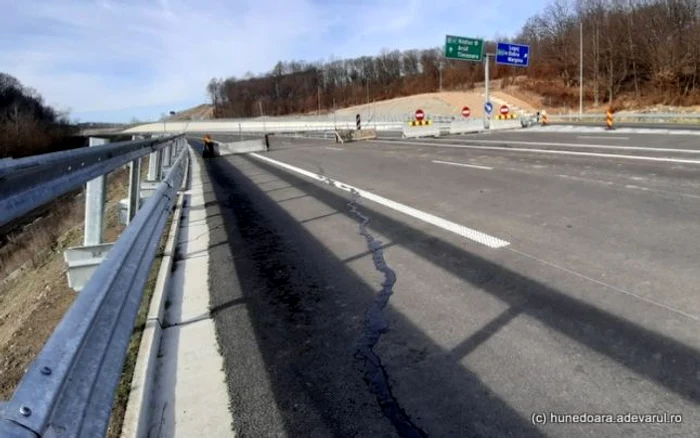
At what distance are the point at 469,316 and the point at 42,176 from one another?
3.16 m

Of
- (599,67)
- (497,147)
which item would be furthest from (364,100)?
(497,147)

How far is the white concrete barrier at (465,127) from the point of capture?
3212 centimetres

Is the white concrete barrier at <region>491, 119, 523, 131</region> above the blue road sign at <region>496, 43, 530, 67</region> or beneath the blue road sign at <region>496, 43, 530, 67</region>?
beneath

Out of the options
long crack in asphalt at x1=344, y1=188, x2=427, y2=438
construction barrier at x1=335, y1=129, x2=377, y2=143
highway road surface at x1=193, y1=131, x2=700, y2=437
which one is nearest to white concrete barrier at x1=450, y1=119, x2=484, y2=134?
construction barrier at x1=335, y1=129, x2=377, y2=143

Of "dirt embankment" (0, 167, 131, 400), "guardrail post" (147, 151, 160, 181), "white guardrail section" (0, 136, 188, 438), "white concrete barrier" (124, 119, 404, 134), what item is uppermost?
"white concrete barrier" (124, 119, 404, 134)

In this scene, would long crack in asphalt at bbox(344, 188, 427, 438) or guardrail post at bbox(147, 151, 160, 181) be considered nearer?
long crack in asphalt at bbox(344, 188, 427, 438)

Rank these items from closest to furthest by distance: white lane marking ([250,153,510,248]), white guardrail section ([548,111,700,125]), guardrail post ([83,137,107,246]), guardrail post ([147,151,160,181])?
guardrail post ([83,137,107,246]) < white lane marking ([250,153,510,248]) < guardrail post ([147,151,160,181]) < white guardrail section ([548,111,700,125])

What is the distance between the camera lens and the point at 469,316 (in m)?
3.96

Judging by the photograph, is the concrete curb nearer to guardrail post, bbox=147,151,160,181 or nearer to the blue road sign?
guardrail post, bbox=147,151,160,181

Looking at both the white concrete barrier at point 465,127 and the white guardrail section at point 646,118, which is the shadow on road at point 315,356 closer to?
the white concrete barrier at point 465,127

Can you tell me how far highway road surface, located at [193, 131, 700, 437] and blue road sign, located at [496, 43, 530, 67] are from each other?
95.2ft

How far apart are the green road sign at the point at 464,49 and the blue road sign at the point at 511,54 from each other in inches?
50.5

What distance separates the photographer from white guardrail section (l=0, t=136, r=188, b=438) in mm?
1584

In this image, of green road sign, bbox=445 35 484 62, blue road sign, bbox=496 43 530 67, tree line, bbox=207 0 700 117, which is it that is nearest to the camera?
green road sign, bbox=445 35 484 62
